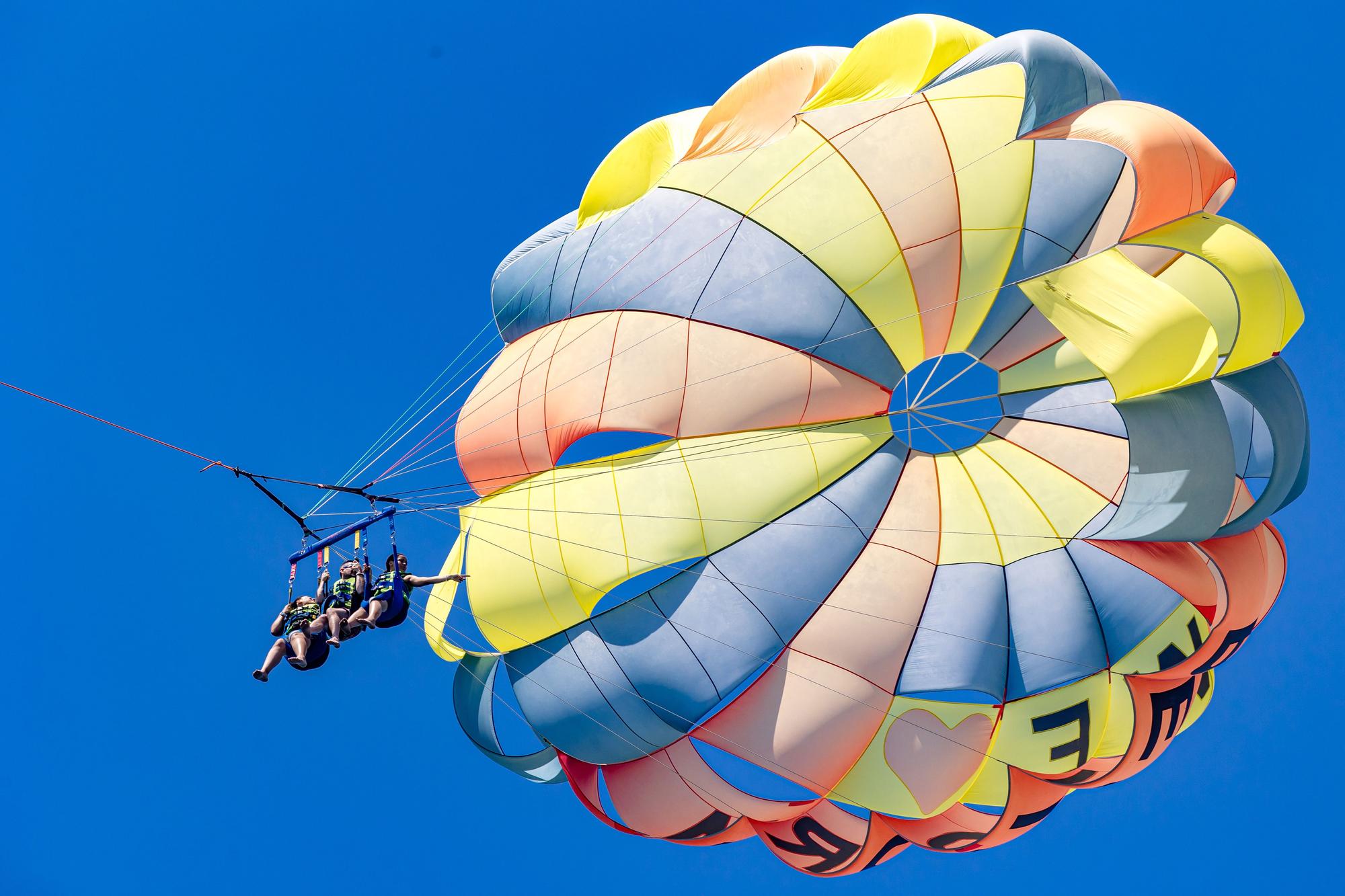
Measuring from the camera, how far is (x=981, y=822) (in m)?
11.4

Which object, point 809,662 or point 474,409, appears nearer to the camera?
point 809,662

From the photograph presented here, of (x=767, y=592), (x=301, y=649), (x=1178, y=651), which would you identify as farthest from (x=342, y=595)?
(x=1178, y=651)

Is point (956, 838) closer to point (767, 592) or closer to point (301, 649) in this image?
point (767, 592)

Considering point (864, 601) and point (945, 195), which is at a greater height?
point (945, 195)

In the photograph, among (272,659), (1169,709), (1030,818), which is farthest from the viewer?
(1030,818)

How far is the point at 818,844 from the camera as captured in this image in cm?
1115

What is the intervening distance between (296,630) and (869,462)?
4647 millimetres

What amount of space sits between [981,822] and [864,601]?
2.50m

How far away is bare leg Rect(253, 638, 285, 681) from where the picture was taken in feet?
33.3

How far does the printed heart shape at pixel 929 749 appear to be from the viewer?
10602mm

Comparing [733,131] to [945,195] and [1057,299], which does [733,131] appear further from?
[1057,299]

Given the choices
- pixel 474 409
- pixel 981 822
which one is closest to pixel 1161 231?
pixel 981 822

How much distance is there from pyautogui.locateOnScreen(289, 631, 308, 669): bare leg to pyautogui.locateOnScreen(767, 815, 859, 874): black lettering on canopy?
4060mm

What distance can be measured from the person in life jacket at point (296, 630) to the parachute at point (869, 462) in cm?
127
